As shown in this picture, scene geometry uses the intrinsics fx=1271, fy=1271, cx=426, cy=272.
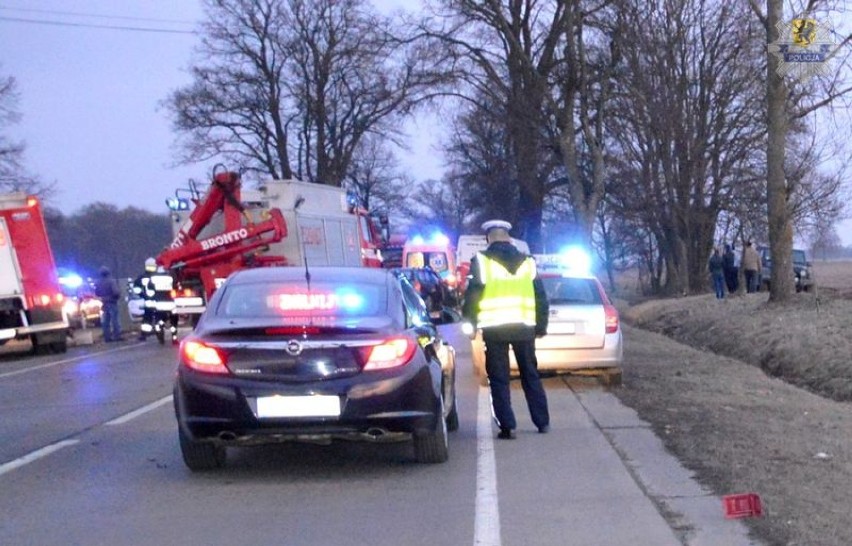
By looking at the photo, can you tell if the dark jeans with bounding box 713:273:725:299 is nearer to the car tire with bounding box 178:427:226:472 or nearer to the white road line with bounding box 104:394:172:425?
the white road line with bounding box 104:394:172:425

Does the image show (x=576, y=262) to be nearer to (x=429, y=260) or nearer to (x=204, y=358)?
(x=204, y=358)

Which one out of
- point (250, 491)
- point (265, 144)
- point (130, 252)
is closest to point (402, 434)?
point (250, 491)

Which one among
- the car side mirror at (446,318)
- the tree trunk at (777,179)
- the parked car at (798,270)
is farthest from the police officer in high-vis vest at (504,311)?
the parked car at (798,270)

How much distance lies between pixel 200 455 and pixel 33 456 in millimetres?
2010

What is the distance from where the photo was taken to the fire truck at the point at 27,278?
2398 cm

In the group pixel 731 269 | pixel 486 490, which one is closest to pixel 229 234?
pixel 486 490

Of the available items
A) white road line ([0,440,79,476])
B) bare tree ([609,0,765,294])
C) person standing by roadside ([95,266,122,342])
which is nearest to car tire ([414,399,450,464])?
white road line ([0,440,79,476])

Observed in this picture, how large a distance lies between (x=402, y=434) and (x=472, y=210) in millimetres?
62641

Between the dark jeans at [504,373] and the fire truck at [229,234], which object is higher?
the fire truck at [229,234]

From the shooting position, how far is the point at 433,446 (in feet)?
31.1

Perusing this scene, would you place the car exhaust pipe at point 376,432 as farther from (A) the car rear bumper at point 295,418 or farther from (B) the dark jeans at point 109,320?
(B) the dark jeans at point 109,320

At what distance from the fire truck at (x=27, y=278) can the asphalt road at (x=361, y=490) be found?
11597 mm

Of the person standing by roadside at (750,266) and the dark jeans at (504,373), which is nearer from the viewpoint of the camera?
the dark jeans at (504,373)

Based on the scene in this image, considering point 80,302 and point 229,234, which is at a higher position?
point 229,234
